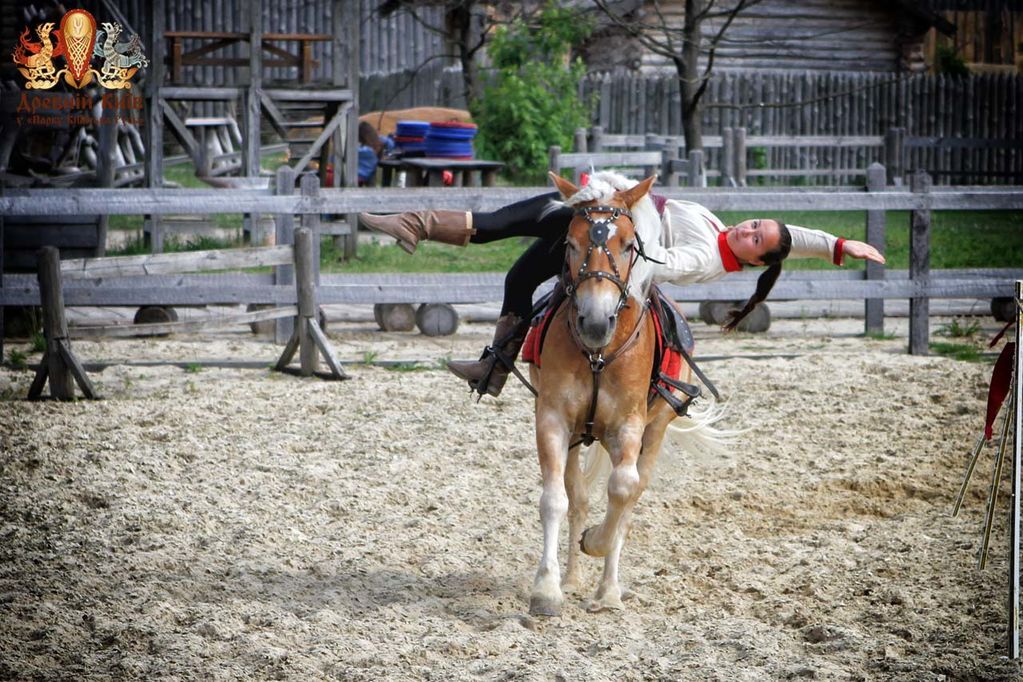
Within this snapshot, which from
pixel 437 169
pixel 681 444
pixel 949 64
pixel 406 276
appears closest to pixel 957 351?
pixel 406 276

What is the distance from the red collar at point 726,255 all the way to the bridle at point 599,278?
0.38 m

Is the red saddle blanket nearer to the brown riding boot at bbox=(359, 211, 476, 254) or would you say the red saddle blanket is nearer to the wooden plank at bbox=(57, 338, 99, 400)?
the brown riding boot at bbox=(359, 211, 476, 254)

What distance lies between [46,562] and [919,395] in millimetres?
6097

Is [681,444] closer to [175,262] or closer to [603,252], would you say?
[603,252]

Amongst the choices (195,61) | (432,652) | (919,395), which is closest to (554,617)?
(432,652)

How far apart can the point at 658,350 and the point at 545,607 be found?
4.12ft

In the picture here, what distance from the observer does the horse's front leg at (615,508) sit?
491 centimetres

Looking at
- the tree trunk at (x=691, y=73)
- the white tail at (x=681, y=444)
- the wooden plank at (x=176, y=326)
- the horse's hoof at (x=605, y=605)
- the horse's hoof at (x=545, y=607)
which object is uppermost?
the tree trunk at (x=691, y=73)

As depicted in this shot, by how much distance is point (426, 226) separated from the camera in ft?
16.6

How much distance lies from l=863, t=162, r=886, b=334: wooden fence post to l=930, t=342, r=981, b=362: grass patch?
2.11 feet

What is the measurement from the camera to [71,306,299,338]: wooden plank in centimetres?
900

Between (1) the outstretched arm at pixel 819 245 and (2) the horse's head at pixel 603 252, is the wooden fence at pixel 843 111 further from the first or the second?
(2) the horse's head at pixel 603 252

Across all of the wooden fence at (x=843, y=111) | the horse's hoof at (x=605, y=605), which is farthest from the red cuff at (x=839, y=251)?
the wooden fence at (x=843, y=111)

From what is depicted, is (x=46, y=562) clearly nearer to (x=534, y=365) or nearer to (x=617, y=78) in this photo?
(x=534, y=365)
